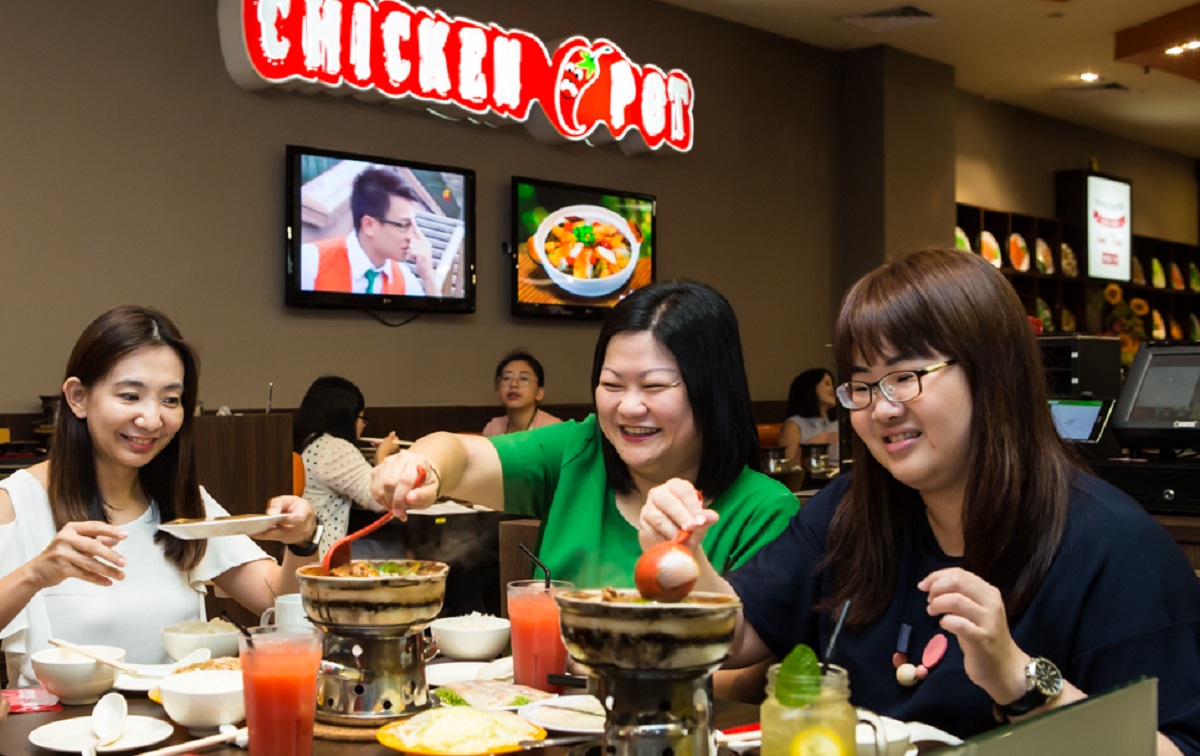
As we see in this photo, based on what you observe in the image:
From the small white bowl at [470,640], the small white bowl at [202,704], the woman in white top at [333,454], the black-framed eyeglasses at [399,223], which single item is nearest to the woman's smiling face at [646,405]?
the small white bowl at [470,640]

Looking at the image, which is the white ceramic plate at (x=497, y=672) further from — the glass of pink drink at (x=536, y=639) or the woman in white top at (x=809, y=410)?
the woman in white top at (x=809, y=410)

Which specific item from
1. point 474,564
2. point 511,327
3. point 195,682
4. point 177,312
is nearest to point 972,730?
point 195,682

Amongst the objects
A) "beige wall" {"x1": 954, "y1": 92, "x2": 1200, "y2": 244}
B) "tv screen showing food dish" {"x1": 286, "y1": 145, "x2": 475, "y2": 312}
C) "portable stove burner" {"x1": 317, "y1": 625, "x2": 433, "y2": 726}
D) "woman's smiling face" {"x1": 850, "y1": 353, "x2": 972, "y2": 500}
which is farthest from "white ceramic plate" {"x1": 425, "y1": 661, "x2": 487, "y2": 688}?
"beige wall" {"x1": 954, "y1": 92, "x2": 1200, "y2": 244}

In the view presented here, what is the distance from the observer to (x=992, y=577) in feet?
5.48

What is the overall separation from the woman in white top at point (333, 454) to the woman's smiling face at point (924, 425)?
3.57 m

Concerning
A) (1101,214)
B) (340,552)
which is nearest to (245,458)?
(340,552)

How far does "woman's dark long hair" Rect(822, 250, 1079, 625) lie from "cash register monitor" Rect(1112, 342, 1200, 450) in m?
2.30

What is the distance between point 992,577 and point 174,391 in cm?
171

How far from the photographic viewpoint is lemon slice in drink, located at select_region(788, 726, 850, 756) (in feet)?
3.93

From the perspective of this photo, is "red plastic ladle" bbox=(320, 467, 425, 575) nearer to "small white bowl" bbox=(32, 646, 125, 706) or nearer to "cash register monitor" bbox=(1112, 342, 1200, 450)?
"small white bowl" bbox=(32, 646, 125, 706)

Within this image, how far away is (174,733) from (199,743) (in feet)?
0.41

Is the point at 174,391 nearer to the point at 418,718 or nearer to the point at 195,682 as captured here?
the point at 195,682

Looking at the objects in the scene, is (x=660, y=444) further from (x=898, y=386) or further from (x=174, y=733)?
(x=174, y=733)

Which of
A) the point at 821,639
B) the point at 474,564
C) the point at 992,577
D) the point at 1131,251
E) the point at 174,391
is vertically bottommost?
the point at 474,564
